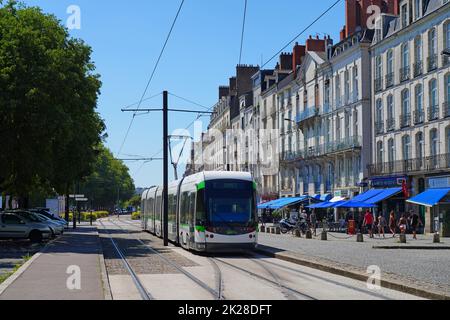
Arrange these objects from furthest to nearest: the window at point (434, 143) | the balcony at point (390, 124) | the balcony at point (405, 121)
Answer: the balcony at point (390, 124), the balcony at point (405, 121), the window at point (434, 143)

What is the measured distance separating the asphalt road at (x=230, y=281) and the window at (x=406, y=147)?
23714 mm

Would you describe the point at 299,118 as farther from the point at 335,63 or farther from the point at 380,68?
the point at 380,68

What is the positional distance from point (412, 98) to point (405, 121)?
165cm

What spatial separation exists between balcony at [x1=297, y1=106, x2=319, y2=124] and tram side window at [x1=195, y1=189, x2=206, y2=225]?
3493cm

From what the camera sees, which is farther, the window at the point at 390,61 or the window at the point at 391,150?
the window at the point at 390,61

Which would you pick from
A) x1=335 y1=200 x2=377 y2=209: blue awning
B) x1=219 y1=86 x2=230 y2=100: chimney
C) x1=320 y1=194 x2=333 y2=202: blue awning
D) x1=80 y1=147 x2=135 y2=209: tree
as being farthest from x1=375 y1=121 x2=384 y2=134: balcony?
x1=80 y1=147 x2=135 y2=209: tree

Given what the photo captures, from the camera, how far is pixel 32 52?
29516 millimetres

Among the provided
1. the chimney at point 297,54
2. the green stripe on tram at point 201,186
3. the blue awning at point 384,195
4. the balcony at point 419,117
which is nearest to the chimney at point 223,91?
the chimney at point 297,54

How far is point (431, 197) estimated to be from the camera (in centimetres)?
3756

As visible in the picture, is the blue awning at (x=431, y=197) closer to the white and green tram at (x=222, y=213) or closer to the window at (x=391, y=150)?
the window at (x=391, y=150)

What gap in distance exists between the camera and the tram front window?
2416cm

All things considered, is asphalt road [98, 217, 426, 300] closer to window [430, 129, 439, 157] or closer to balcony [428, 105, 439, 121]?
window [430, 129, 439, 157]

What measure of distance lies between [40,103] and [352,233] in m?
21.6

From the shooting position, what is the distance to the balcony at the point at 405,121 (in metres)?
44.0
